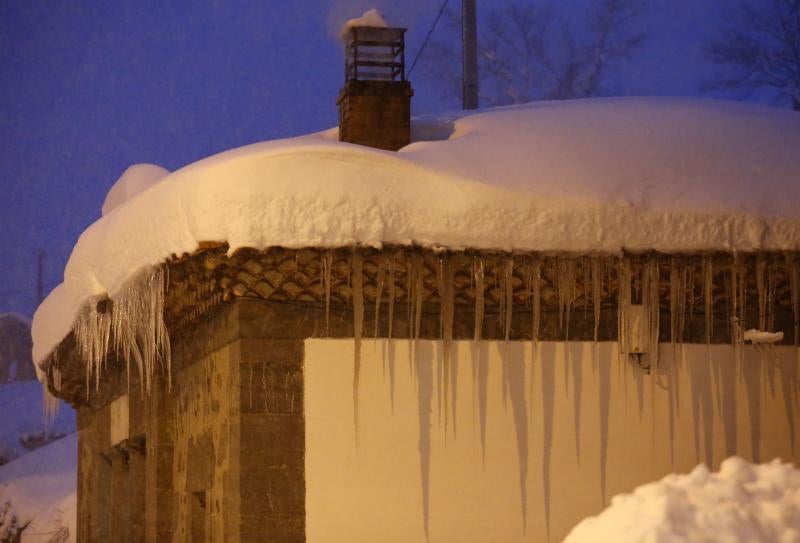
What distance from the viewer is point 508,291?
8.89 m

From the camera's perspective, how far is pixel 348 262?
856 centimetres

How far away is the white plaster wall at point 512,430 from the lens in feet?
28.6

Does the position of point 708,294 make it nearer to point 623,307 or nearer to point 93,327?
point 623,307

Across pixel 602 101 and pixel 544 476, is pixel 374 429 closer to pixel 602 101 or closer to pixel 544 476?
pixel 544 476

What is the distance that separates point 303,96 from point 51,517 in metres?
141

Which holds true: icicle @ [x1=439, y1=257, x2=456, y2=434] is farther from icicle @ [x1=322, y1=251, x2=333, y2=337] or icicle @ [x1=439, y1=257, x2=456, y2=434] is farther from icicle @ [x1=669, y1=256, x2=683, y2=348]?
icicle @ [x1=669, y1=256, x2=683, y2=348]

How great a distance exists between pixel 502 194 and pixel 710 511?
14.2ft

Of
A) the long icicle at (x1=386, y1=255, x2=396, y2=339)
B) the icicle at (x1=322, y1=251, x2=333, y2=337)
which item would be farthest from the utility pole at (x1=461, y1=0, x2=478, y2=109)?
the icicle at (x1=322, y1=251, x2=333, y2=337)

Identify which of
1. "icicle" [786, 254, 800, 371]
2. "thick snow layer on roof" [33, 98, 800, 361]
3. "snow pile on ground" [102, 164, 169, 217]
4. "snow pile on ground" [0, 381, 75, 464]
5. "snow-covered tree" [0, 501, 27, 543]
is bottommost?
"snow-covered tree" [0, 501, 27, 543]

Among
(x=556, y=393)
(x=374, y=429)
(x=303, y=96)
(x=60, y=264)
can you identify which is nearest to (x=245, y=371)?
(x=374, y=429)

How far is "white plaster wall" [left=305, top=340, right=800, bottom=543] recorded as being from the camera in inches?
343

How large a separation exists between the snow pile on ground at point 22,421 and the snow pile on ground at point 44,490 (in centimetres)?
473

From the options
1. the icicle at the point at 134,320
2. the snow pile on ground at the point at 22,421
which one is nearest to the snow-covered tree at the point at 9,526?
the snow pile on ground at the point at 22,421

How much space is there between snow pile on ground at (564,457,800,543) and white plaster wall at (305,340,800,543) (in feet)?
13.2
